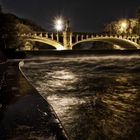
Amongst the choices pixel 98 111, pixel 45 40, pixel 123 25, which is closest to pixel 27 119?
pixel 98 111

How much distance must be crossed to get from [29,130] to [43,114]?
A: 76cm

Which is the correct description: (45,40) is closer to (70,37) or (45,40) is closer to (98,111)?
(70,37)

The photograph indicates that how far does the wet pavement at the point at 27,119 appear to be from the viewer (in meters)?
2.85

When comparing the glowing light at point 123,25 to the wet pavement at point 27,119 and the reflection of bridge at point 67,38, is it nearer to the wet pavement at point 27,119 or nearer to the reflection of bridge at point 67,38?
the reflection of bridge at point 67,38

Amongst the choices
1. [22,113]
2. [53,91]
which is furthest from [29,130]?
[53,91]

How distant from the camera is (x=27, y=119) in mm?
3432

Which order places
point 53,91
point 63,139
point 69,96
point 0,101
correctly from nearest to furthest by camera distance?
point 63,139, point 0,101, point 69,96, point 53,91

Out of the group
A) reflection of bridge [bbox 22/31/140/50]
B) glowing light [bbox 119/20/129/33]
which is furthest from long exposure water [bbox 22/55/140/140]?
glowing light [bbox 119/20/129/33]

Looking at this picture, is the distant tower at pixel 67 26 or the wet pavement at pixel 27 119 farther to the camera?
the distant tower at pixel 67 26

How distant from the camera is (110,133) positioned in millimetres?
3555

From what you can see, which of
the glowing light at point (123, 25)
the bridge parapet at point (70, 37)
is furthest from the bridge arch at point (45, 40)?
the glowing light at point (123, 25)

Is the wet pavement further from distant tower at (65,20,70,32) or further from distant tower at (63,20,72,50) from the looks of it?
distant tower at (65,20,70,32)

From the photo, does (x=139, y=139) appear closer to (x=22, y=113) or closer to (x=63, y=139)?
(x=63, y=139)

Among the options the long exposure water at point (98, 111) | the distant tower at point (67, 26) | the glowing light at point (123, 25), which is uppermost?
the glowing light at point (123, 25)
